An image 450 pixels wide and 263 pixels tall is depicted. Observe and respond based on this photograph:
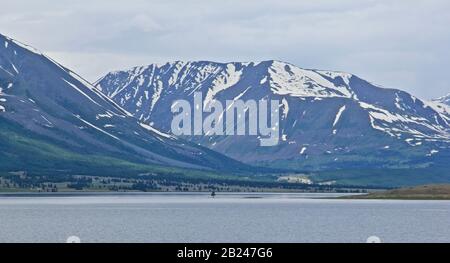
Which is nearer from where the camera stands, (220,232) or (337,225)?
(220,232)

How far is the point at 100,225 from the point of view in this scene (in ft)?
597

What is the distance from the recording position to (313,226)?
179250 millimetres

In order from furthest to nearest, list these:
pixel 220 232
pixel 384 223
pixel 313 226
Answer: pixel 384 223 < pixel 313 226 < pixel 220 232

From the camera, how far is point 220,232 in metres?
160
